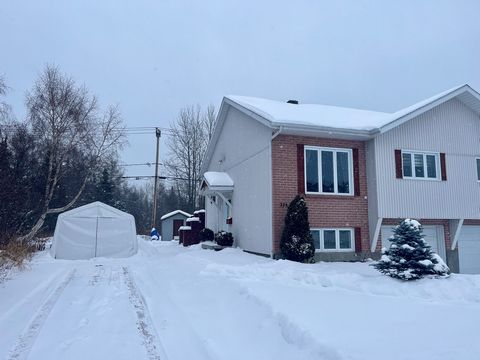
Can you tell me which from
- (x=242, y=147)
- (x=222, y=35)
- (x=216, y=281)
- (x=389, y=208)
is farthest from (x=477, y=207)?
(x=222, y=35)

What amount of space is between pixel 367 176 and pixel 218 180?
6.93 metres

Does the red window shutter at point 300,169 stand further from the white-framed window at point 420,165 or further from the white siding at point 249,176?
the white-framed window at point 420,165

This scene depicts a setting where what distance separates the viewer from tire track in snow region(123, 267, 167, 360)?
478 cm

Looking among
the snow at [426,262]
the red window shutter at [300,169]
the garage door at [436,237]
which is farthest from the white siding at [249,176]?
the garage door at [436,237]

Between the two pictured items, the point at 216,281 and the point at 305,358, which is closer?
the point at 305,358

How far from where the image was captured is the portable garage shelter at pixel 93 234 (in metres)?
17.2

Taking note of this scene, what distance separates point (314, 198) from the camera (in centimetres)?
1316

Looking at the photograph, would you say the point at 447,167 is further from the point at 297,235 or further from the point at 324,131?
the point at 297,235

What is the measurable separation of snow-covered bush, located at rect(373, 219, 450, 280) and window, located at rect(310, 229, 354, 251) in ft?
14.8

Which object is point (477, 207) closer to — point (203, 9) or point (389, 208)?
point (389, 208)

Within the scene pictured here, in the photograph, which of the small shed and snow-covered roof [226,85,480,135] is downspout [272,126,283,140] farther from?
the small shed

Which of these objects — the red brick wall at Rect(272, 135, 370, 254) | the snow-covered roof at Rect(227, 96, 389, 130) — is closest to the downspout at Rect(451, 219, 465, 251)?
the red brick wall at Rect(272, 135, 370, 254)

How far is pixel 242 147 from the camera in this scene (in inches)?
650

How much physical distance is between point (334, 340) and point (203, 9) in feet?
66.2
